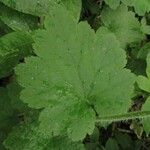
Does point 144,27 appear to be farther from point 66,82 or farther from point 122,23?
point 66,82

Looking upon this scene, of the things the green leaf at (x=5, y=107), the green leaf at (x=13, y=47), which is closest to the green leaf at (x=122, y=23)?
the green leaf at (x=13, y=47)

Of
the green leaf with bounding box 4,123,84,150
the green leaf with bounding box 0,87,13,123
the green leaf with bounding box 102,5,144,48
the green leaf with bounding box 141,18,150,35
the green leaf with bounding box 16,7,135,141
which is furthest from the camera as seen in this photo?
the green leaf with bounding box 141,18,150,35

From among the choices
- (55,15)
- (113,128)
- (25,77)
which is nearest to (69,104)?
(25,77)

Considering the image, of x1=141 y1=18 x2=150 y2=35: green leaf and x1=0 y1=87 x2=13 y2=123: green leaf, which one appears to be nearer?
x1=0 y1=87 x2=13 y2=123: green leaf

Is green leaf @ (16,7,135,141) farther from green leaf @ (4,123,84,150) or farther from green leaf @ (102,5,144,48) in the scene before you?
green leaf @ (102,5,144,48)

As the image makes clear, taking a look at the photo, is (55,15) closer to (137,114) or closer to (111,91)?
(111,91)

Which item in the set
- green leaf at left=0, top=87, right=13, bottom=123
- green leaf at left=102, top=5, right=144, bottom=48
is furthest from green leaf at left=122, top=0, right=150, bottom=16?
green leaf at left=0, top=87, right=13, bottom=123

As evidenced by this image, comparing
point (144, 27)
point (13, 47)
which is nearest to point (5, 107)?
point (13, 47)
